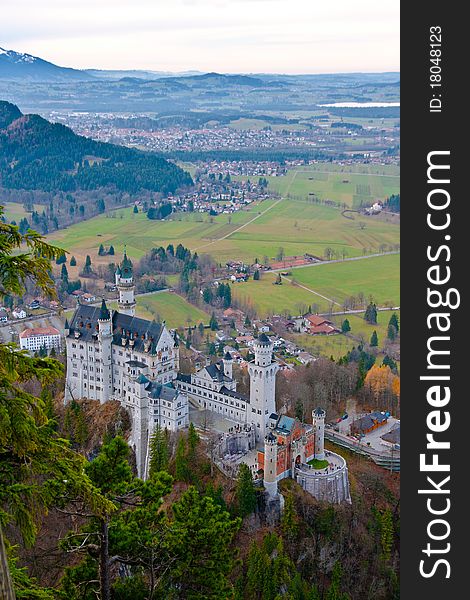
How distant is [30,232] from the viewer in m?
7.96

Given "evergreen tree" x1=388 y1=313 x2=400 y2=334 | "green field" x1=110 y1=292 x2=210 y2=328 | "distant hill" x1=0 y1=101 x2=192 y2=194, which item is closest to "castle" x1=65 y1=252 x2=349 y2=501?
"green field" x1=110 y1=292 x2=210 y2=328

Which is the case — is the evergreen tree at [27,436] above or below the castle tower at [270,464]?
above

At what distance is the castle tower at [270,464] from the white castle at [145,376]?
101 inches

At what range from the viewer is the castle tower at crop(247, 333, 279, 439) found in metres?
30.4

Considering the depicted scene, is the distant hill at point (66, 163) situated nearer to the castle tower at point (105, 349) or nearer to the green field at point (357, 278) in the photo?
the green field at point (357, 278)

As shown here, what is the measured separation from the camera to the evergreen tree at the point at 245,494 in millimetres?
27375

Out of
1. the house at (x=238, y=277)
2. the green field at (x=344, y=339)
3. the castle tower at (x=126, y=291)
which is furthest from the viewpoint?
the house at (x=238, y=277)

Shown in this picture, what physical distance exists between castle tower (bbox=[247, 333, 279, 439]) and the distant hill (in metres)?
80.1

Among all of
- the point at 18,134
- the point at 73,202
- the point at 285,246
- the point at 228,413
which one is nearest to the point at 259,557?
the point at 228,413

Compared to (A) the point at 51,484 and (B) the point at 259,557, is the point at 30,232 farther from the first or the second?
(B) the point at 259,557

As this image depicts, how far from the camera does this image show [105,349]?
34.2 m

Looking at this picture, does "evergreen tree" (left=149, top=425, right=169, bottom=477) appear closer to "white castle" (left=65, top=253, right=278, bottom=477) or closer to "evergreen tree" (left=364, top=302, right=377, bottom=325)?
"white castle" (left=65, top=253, right=278, bottom=477)

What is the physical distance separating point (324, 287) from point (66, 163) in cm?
6406

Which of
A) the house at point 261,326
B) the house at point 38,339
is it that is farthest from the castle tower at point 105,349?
the house at point 261,326
